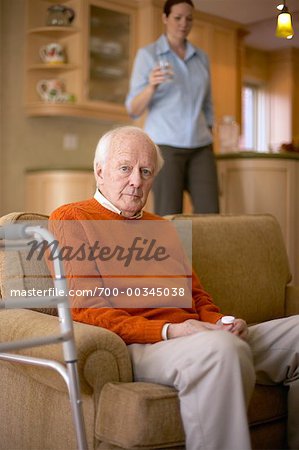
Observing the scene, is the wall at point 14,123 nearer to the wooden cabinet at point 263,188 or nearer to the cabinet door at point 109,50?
the cabinet door at point 109,50

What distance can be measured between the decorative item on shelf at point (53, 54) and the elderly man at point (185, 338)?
3465mm

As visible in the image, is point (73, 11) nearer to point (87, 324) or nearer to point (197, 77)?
point (197, 77)

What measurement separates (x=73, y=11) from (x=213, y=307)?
3.82 meters

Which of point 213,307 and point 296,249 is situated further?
point 296,249

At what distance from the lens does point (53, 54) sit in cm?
526

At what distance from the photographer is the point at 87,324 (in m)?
1.72

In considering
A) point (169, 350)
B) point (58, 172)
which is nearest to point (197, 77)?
point (58, 172)

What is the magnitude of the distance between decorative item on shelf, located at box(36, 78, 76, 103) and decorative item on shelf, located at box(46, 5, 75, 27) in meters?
0.41

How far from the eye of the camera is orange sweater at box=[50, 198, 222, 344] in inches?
67.7

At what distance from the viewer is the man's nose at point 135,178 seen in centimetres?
191

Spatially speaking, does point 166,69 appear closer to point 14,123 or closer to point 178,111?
point 178,111

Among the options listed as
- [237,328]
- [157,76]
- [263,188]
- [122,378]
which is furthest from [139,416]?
[263,188]

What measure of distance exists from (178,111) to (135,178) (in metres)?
1.66

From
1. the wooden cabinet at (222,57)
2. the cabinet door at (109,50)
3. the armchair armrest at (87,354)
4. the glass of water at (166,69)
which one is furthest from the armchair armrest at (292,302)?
the wooden cabinet at (222,57)
